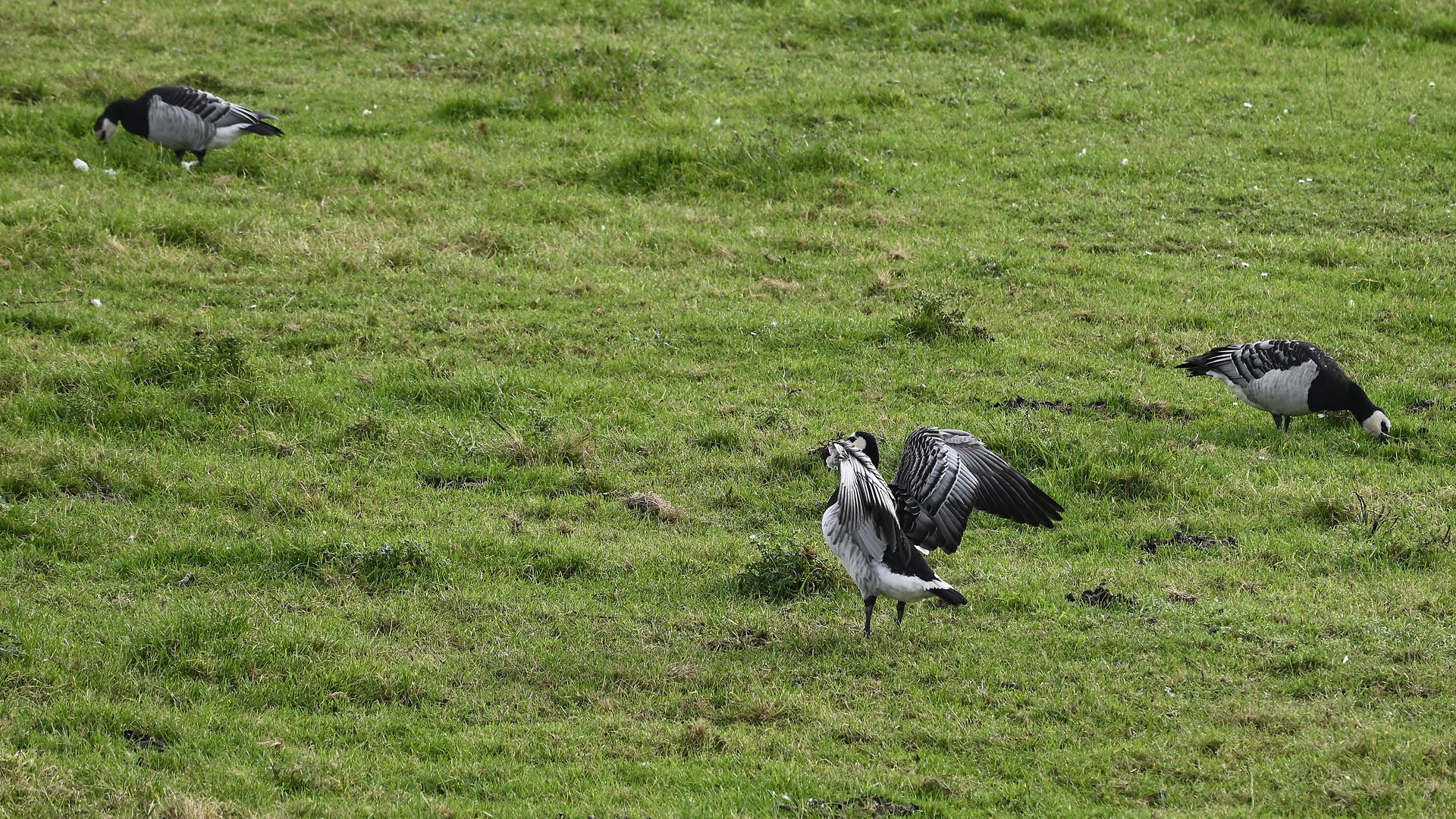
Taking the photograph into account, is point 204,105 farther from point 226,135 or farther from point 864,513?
point 864,513

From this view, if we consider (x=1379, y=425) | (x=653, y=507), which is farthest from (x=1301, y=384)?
(x=653, y=507)

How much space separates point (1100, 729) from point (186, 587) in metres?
6.07

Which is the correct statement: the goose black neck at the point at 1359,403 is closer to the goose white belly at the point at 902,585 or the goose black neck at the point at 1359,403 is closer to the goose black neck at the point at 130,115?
the goose white belly at the point at 902,585

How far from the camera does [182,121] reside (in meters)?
16.8

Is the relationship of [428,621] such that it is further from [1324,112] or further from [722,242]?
[1324,112]

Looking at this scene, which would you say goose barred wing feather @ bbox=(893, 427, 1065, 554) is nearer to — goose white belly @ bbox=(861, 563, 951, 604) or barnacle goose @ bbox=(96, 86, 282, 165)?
goose white belly @ bbox=(861, 563, 951, 604)

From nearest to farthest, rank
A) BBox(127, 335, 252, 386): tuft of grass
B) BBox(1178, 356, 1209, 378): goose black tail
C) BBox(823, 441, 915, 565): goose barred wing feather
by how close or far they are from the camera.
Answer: BBox(823, 441, 915, 565): goose barred wing feather < BBox(127, 335, 252, 386): tuft of grass < BBox(1178, 356, 1209, 378): goose black tail

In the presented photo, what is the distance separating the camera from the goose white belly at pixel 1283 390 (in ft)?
37.8

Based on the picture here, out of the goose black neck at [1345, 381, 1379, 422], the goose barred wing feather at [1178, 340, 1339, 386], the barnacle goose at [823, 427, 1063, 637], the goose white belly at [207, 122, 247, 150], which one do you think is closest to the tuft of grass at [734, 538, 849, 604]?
the barnacle goose at [823, 427, 1063, 637]

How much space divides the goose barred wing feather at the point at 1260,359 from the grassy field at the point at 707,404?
624mm

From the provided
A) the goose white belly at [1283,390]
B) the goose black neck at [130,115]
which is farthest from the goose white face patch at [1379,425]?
the goose black neck at [130,115]

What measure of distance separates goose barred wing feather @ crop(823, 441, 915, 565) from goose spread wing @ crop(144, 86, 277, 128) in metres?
11.8

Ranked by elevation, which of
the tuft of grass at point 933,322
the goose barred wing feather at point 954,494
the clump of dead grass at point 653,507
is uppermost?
the goose barred wing feather at point 954,494

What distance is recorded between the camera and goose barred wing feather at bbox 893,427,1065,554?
866cm
